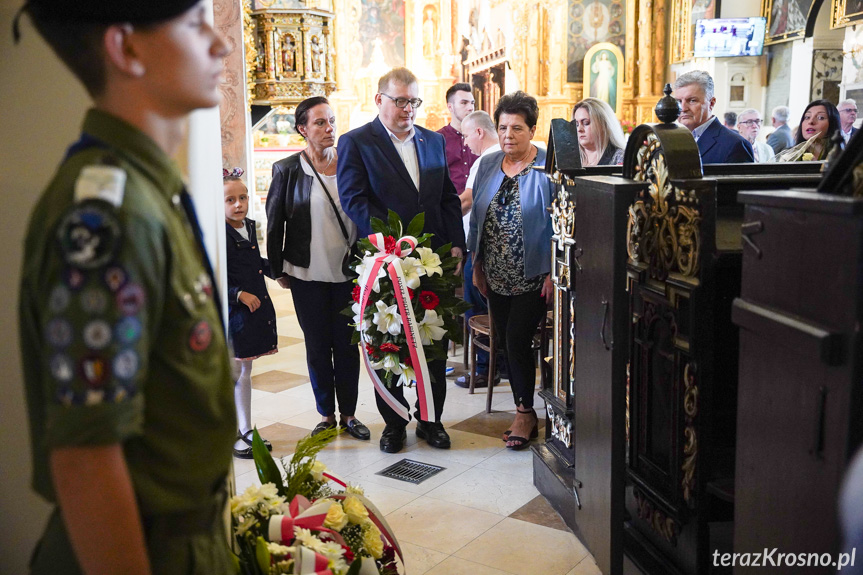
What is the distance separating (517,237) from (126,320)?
2936 millimetres

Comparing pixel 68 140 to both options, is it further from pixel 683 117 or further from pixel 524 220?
pixel 683 117

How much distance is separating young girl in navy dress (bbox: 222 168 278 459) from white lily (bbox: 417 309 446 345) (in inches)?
27.6

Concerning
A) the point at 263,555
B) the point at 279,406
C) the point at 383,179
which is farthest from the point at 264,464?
the point at 279,406

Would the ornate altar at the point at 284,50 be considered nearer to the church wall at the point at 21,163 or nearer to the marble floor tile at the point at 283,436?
the marble floor tile at the point at 283,436

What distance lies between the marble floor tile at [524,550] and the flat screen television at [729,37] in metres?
12.2

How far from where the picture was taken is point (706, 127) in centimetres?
430

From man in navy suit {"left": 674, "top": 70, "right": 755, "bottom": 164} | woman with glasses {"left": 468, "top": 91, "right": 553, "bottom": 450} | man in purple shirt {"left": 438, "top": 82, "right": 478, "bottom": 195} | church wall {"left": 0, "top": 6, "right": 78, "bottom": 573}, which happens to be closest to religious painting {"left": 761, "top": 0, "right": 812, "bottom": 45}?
man in purple shirt {"left": 438, "top": 82, "right": 478, "bottom": 195}

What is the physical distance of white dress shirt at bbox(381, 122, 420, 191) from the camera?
3748mm

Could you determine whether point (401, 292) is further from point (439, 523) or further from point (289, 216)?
point (439, 523)

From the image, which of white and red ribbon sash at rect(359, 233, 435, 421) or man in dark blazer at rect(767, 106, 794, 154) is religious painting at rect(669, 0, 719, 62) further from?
white and red ribbon sash at rect(359, 233, 435, 421)

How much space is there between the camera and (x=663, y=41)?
15477 millimetres

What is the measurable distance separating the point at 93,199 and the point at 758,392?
1.34 meters

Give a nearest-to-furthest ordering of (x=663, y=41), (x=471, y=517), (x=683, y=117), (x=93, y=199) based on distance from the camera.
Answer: (x=93, y=199) → (x=471, y=517) → (x=683, y=117) → (x=663, y=41)

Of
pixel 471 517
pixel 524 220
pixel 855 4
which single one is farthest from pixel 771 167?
pixel 855 4
